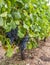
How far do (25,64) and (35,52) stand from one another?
3.08ft

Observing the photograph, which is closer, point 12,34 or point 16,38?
point 12,34

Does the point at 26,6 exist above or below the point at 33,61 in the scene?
above

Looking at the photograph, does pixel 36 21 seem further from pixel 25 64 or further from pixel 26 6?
pixel 25 64

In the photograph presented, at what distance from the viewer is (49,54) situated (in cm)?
518

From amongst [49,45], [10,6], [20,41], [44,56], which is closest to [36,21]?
[20,41]

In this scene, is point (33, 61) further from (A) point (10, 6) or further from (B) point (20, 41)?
(A) point (10, 6)

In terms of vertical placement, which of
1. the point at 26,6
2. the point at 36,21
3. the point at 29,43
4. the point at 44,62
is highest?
the point at 26,6

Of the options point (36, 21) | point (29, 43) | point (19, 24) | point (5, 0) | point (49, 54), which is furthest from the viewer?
point (49, 54)

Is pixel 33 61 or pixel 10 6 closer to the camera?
pixel 10 6

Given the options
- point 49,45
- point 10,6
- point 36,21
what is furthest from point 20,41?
point 49,45

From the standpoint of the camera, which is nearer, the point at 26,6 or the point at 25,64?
the point at 26,6

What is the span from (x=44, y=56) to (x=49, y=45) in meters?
1.05

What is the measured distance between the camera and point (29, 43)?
13.2 feet

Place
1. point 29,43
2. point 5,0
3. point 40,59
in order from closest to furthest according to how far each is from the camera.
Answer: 1. point 5,0
2. point 29,43
3. point 40,59
